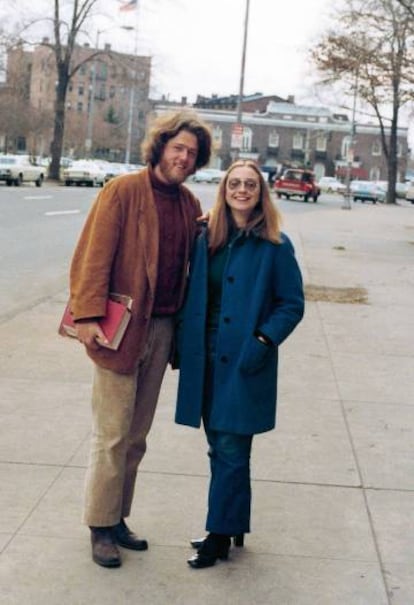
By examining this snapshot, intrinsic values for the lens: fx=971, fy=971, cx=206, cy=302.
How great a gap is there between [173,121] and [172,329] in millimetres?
907

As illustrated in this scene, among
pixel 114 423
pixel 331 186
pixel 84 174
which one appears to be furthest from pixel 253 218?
pixel 331 186

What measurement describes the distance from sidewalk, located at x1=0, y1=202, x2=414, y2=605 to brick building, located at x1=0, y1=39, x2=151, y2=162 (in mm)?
42857

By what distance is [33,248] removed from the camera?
1761cm

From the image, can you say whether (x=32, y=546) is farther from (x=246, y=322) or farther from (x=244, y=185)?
(x=244, y=185)

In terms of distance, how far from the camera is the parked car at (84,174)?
49.7 metres

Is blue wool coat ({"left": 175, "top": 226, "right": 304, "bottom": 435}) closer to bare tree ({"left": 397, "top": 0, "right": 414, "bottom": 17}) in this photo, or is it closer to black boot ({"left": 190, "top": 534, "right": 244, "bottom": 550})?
black boot ({"left": 190, "top": 534, "right": 244, "bottom": 550})

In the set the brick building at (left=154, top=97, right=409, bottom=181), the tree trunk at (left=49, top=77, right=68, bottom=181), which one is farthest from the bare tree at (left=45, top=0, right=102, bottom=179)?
the brick building at (left=154, top=97, right=409, bottom=181)

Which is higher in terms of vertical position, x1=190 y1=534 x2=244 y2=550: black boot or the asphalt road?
x1=190 y1=534 x2=244 y2=550: black boot

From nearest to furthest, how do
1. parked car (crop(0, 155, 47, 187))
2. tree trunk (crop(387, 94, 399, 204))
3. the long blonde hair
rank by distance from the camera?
the long blonde hair → parked car (crop(0, 155, 47, 187)) → tree trunk (crop(387, 94, 399, 204))

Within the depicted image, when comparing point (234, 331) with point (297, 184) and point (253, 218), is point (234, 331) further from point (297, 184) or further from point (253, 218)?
point (297, 184)

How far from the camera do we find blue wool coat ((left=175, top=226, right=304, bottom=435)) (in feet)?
13.4

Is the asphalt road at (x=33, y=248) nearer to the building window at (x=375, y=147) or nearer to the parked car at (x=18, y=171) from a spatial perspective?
the parked car at (x=18, y=171)

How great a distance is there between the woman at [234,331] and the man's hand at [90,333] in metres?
0.38

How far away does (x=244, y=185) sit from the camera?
4.13 meters
